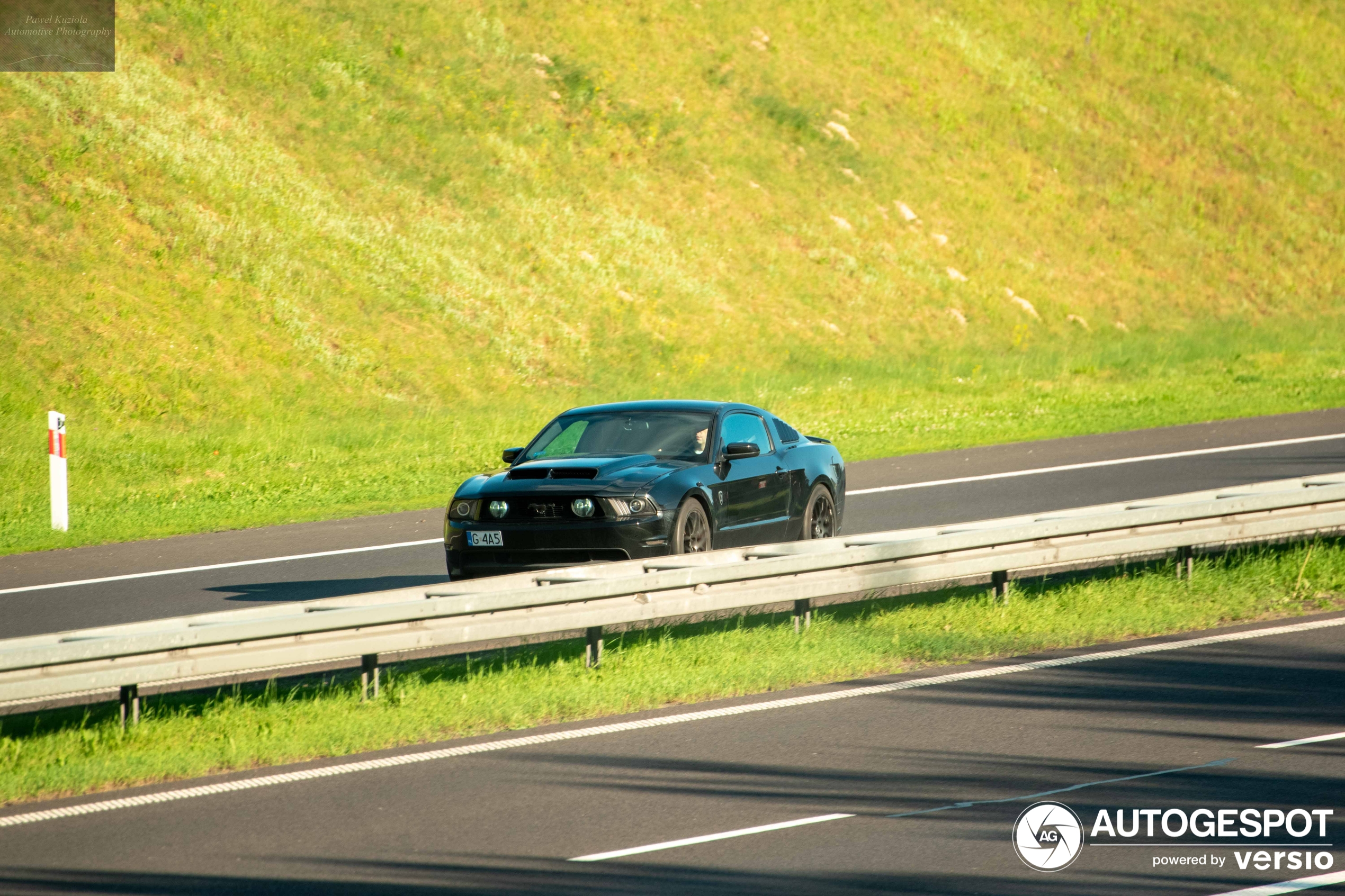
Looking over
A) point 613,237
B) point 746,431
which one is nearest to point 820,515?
point 746,431

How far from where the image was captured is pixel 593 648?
9352 mm

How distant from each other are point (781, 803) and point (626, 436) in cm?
609

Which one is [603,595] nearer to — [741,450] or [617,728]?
[617,728]

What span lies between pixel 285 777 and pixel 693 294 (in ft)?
80.7

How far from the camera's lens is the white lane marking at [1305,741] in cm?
725

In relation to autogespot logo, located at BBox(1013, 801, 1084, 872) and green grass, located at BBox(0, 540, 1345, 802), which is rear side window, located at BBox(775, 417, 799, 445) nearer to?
green grass, located at BBox(0, 540, 1345, 802)

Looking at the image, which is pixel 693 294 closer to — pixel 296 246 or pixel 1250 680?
pixel 296 246

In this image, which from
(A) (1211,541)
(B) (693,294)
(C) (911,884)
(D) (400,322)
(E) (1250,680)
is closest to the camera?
(C) (911,884)

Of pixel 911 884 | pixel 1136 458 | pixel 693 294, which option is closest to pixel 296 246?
pixel 693 294

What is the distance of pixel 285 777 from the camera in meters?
7.15

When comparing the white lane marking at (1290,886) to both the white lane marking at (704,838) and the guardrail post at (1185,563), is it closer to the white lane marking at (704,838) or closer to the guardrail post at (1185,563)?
the white lane marking at (704,838)

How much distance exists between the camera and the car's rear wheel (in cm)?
1302

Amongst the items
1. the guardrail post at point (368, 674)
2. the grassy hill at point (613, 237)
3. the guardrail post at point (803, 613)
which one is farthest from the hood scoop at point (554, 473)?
the grassy hill at point (613, 237)

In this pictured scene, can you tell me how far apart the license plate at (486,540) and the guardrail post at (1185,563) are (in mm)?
5253
